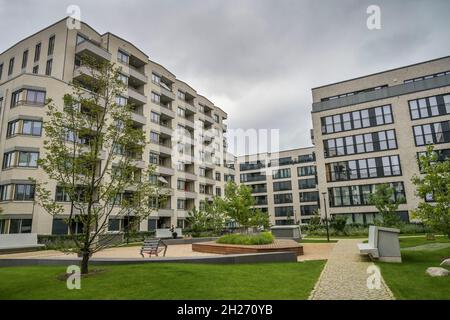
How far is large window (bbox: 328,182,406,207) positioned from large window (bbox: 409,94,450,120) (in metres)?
9.38

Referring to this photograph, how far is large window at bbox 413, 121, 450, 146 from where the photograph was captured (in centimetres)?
3705

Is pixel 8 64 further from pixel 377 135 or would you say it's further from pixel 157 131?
pixel 377 135

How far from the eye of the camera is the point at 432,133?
37688 millimetres

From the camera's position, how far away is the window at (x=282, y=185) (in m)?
80.3

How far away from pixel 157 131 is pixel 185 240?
68.3ft

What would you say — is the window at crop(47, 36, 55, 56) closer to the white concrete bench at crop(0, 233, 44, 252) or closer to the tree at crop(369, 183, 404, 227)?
the white concrete bench at crop(0, 233, 44, 252)

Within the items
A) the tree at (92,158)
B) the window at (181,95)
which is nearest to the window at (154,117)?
the window at (181,95)

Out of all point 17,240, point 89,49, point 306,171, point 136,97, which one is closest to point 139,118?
point 136,97

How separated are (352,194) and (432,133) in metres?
12.3

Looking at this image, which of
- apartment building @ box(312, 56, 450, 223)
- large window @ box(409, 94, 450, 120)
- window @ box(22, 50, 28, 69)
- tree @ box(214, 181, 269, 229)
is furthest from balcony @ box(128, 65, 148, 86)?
large window @ box(409, 94, 450, 120)

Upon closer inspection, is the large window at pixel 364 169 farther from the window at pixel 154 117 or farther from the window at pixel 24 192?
the window at pixel 24 192

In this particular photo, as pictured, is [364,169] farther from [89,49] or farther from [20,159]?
[20,159]

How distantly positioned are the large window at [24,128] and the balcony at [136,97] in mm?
13147
